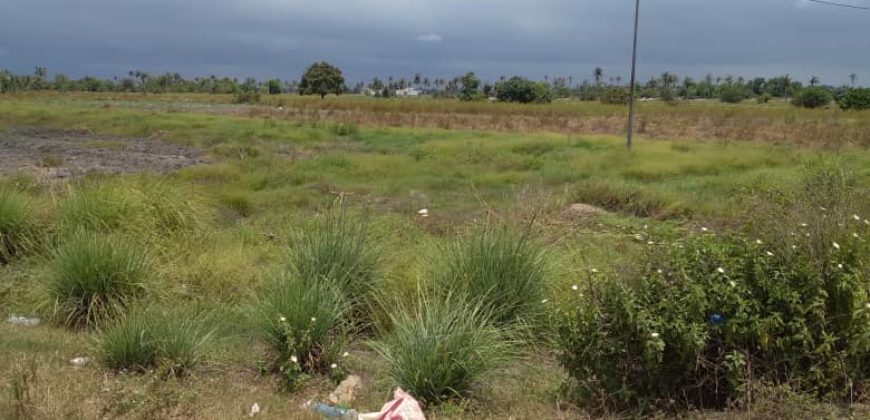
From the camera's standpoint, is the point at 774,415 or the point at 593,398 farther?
the point at 593,398

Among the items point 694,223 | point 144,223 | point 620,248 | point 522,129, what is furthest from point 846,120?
point 144,223

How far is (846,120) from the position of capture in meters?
37.8

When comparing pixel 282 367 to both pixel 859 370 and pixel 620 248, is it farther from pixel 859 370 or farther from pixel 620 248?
pixel 620 248

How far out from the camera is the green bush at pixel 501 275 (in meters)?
6.11

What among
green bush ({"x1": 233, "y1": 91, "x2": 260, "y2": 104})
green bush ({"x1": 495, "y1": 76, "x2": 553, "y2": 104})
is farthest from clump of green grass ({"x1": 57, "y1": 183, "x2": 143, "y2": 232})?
green bush ({"x1": 233, "y1": 91, "x2": 260, "y2": 104})

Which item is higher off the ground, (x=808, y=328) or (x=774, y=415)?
(x=808, y=328)

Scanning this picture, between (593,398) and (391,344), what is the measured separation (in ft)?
5.00

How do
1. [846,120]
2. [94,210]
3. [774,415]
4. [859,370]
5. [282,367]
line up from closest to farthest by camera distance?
[774,415] < [859,370] < [282,367] < [94,210] < [846,120]

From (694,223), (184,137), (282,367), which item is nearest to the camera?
(282,367)

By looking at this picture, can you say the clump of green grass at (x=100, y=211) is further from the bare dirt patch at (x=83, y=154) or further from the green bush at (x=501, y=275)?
the bare dirt patch at (x=83, y=154)

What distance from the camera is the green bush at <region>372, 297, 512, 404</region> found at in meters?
4.59

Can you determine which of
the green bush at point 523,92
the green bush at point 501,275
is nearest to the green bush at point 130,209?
the green bush at point 501,275

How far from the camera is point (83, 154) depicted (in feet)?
85.0

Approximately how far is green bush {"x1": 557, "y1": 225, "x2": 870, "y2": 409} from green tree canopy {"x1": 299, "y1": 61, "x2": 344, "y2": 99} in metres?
94.3
